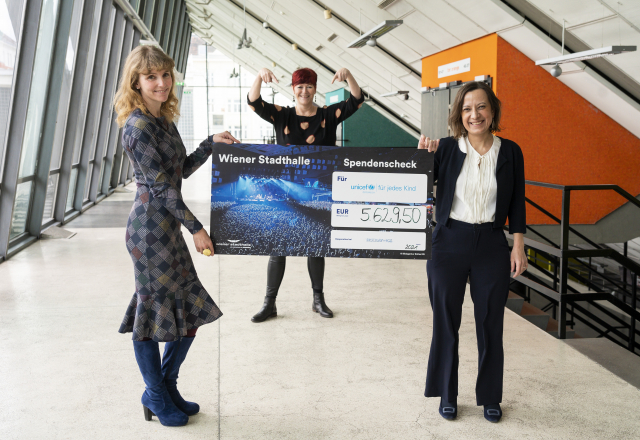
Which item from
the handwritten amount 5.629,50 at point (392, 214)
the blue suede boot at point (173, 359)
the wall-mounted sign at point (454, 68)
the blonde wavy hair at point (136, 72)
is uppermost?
the wall-mounted sign at point (454, 68)

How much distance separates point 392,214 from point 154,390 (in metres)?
1.21

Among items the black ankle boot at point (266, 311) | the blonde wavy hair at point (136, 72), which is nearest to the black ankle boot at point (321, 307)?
the black ankle boot at point (266, 311)

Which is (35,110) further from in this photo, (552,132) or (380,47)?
(380,47)

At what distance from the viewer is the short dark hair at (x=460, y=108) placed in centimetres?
219

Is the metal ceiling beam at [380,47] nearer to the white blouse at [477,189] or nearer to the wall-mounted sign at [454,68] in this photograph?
the wall-mounted sign at [454,68]

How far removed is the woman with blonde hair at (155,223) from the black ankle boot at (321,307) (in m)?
1.54

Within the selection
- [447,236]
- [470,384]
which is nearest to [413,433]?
[470,384]

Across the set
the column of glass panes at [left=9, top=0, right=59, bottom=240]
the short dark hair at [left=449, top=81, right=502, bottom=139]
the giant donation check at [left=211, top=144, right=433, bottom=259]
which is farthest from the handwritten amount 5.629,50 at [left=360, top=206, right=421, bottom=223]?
the column of glass panes at [left=9, top=0, right=59, bottom=240]

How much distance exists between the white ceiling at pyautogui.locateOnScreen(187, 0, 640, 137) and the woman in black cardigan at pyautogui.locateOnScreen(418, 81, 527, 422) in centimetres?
438

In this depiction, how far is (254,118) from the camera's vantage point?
2591 cm

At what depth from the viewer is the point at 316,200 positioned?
248 centimetres

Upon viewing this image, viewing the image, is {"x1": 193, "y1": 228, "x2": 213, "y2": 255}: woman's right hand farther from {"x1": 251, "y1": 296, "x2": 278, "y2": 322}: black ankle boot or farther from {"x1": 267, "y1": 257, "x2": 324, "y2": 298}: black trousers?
{"x1": 251, "y1": 296, "x2": 278, "y2": 322}: black ankle boot

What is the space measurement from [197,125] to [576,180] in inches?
733

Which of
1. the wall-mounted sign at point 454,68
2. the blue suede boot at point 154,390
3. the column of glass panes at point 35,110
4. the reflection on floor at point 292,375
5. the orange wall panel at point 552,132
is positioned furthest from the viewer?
the wall-mounted sign at point 454,68
